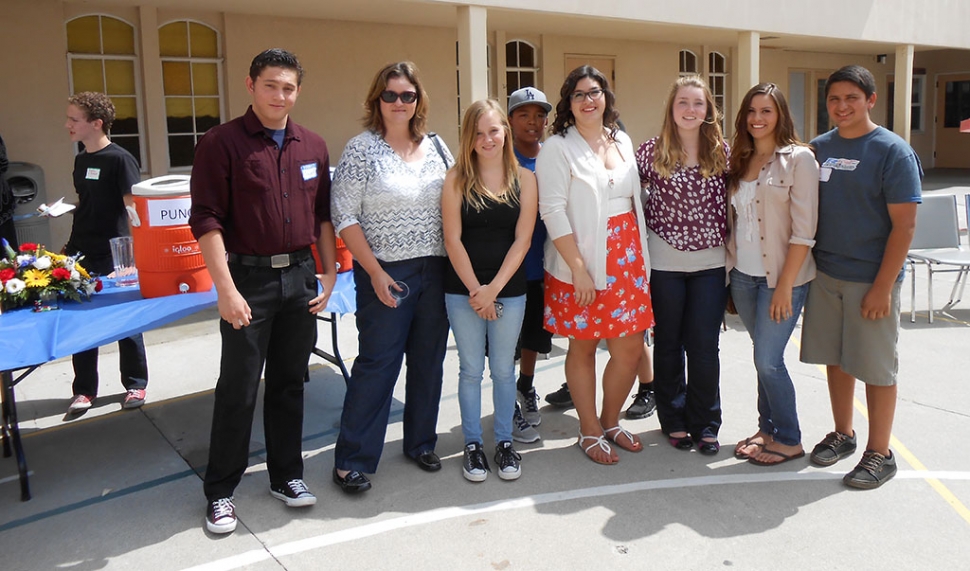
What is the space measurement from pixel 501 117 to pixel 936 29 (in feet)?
50.0

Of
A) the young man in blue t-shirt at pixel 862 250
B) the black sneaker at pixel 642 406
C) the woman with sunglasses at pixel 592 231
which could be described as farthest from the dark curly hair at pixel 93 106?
the young man in blue t-shirt at pixel 862 250

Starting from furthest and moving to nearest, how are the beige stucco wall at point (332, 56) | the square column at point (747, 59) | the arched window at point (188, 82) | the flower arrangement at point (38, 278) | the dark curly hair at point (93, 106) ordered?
the square column at point (747, 59)
the beige stucco wall at point (332, 56)
the arched window at point (188, 82)
the dark curly hair at point (93, 106)
the flower arrangement at point (38, 278)

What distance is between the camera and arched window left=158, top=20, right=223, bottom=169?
9.41m

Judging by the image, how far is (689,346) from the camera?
4062 mm

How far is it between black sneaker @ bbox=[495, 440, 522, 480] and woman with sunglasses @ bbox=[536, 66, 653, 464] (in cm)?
44

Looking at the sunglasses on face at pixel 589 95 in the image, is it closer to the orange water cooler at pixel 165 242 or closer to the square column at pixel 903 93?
the orange water cooler at pixel 165 242

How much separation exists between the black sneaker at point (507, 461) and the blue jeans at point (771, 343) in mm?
1252

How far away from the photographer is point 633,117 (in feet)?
46.9

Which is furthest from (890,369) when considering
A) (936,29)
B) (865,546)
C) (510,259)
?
(936,29)

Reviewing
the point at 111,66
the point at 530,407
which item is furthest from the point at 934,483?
the point at 111,66

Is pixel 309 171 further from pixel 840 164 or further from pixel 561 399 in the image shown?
Answer: pixel 840 164

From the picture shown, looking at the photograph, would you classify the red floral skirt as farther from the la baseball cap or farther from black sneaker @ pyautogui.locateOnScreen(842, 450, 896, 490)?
black sneaker @ pyautogui.locateOnScreen(842, 450, 896, 490)

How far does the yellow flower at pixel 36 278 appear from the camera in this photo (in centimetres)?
385

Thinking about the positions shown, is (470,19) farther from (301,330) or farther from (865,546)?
(865,546)
